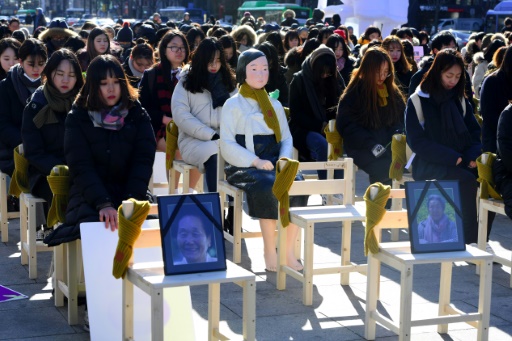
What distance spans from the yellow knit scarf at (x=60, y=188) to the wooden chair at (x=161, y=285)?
125 cm

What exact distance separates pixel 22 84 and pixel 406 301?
3.95 metres

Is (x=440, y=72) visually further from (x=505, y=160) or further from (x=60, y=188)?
(x=60, y=188)

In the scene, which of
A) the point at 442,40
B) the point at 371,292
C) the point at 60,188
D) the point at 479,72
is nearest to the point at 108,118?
the point at 60,188

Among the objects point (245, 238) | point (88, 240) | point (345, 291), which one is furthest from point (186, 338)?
point (245, 238)

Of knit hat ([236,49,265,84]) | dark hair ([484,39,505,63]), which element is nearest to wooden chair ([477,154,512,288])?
knit hat ([236,49,265,84])

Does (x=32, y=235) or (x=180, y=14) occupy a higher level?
(x=180, y=14)

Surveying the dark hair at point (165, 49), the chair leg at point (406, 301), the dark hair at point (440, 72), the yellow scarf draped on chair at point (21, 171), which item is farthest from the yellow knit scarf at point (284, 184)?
the dark hair at point (165, 49)

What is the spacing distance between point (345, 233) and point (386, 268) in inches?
26.1

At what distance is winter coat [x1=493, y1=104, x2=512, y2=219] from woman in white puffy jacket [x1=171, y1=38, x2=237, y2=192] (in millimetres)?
2486

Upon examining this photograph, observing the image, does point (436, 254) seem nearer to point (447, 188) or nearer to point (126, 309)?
point (447, 188)

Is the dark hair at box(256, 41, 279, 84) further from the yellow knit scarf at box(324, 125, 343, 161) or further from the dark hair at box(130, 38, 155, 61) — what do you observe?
the yellow knit scarf at box(324, 125, 343, 161)

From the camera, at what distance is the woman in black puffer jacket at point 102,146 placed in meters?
5.86

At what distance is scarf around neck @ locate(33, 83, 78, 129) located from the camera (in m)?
6.70

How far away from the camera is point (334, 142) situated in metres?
8.66
